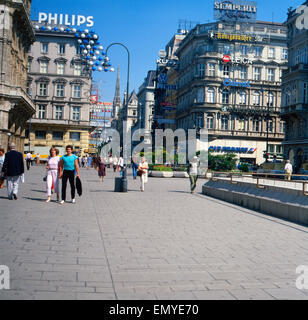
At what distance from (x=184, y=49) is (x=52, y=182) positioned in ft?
193

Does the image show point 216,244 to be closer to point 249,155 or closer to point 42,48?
point 249,155

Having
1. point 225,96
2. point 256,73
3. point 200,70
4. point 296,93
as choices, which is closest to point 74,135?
point 200,70

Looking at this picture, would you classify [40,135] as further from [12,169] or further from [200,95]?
[12,169]

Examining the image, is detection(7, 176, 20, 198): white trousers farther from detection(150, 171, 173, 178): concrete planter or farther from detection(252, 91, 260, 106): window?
detection(252, 91, 260, 106): window

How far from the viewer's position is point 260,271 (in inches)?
247

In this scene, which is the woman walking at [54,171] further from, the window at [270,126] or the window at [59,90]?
the window at [59,90]

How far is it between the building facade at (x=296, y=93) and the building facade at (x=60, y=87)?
3205 cm

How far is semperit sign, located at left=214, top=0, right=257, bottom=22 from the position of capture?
2491 inches

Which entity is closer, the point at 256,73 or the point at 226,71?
the point at 226,71

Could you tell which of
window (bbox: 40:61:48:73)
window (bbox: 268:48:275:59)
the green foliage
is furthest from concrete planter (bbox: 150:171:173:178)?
window (bbox: 40:61:48:73)

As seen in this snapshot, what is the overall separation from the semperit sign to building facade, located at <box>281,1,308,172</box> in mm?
10001

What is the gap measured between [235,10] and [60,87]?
29.7m

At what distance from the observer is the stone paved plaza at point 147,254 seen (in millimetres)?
5180

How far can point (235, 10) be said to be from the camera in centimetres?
6362
